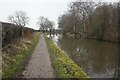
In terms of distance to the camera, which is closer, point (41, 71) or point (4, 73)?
point (4, 73)

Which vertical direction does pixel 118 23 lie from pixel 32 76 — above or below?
above

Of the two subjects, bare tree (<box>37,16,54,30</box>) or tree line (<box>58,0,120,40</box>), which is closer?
tree line (<box>58,0,120,40</box>)

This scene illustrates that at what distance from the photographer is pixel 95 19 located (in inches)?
1890

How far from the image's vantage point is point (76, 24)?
2569 inches

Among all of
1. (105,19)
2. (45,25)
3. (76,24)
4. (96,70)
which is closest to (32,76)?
(96,70)

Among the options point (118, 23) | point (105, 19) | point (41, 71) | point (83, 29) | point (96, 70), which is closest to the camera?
point (41, 71)

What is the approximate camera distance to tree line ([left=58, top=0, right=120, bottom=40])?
43.6m

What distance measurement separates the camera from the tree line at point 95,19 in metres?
43.6

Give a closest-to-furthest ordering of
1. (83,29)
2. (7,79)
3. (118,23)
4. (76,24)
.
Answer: (7,79)
(118,23)
(83,29)
(76,24)

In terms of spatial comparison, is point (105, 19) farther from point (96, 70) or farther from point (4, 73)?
point (4, 73)

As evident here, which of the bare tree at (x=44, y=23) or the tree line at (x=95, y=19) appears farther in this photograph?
the bare tree at (x=44, y=23)

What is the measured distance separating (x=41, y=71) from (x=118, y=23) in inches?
1293

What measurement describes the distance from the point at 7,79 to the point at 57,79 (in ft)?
7.04

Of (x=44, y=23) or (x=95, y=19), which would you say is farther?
(x=44, y=23)
